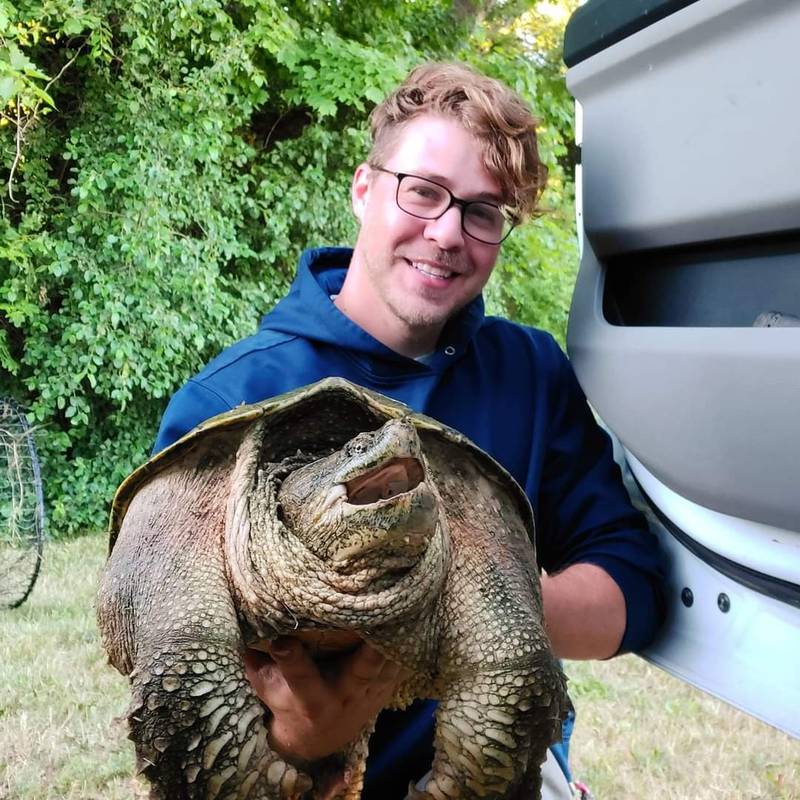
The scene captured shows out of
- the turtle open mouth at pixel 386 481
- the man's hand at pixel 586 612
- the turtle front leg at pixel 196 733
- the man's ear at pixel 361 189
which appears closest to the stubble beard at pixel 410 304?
the man's ear at pixel 361 189

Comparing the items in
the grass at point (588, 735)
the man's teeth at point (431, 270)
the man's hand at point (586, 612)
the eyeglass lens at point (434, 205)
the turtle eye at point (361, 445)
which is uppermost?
the eyeglass lens at point (434, 205)

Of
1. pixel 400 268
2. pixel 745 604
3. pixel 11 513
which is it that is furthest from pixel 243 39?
pixel 745 604

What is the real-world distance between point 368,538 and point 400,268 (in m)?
0.90

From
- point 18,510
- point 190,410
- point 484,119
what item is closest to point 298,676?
point 190,410

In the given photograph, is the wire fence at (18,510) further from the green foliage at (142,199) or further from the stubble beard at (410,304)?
the stubble beard at (410,304)

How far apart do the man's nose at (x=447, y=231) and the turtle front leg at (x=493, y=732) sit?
1008 mm

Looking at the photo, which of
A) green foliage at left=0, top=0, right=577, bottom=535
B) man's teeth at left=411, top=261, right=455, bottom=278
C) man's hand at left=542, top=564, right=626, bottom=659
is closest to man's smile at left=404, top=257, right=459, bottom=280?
man's teeth at left=411, top=261, right=455, bottom=278

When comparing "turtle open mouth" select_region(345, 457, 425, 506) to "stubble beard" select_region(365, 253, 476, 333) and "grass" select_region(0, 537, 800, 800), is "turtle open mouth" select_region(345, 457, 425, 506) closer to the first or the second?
"stubble beard" select_region(365, 253, 476, 333)

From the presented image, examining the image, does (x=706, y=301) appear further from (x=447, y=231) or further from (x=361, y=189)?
(x=361, y=189)

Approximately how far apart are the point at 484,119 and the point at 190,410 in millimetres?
970

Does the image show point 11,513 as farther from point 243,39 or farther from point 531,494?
point 531,494

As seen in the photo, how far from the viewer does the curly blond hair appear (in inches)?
83.3

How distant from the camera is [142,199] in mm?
6641

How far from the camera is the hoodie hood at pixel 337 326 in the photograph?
6.53 ft
